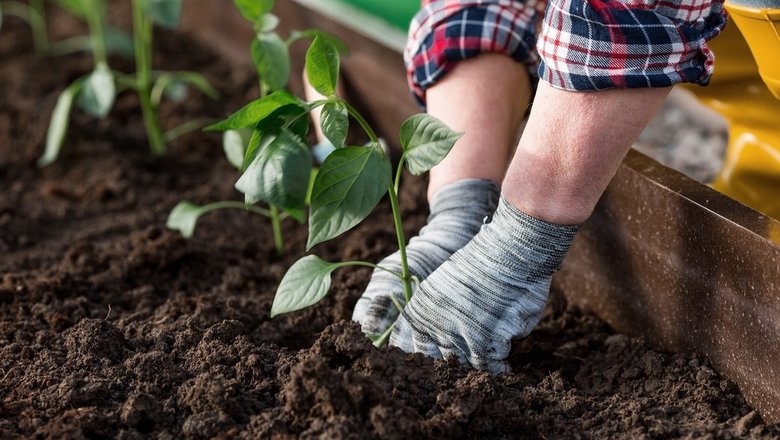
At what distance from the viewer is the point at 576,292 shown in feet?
5.06

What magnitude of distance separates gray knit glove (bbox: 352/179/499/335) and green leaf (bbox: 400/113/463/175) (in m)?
0.22

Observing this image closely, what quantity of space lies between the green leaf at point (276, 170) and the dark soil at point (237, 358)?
0.61 feet

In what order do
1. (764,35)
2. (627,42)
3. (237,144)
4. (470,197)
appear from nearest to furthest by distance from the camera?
(627,42), (764,35), (470,197), (237,144)

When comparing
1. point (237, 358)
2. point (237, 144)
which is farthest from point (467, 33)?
point (237, 358)

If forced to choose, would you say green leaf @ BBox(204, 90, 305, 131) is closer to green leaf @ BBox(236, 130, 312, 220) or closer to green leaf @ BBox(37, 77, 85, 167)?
green leaf @ BBox(236, 130, 312, 220)

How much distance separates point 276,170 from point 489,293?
1.02 ft

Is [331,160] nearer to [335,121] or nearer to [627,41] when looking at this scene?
[335,121]

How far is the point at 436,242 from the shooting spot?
1.36 meters

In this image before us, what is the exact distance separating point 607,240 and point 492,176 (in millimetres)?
210

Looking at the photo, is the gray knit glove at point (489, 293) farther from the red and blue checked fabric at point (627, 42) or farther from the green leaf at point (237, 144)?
the green leaf at point (237, 144)

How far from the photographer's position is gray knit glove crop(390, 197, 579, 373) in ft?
3.92

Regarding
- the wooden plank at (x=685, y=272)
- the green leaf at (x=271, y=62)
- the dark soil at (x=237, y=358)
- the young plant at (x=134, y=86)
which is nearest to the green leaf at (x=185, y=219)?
the dark soil at (x=237, y=358)

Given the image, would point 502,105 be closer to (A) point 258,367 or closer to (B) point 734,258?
(B) point 734,258

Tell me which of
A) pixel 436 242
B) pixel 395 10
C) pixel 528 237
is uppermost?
pixel 528 237
